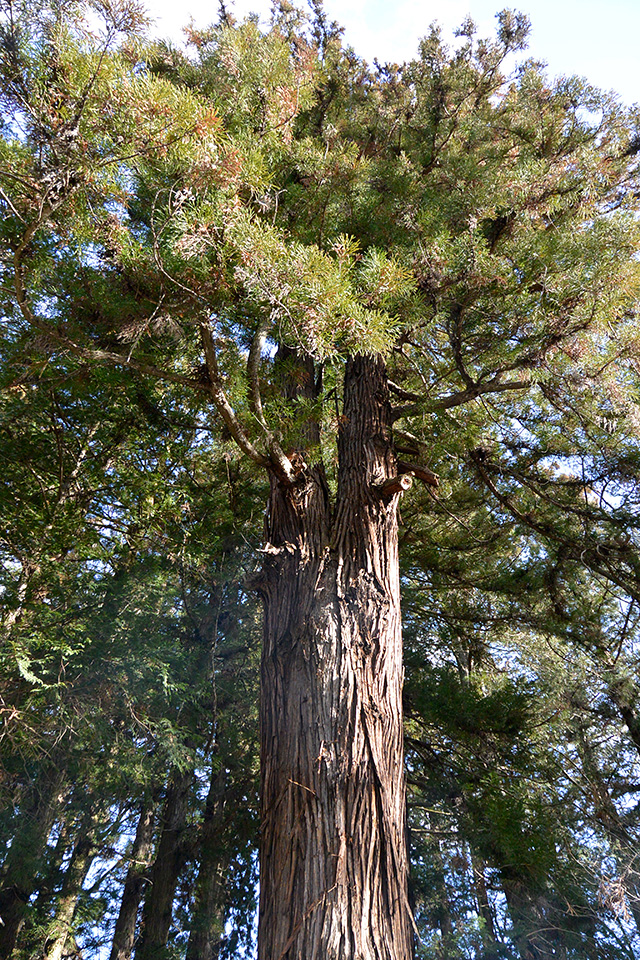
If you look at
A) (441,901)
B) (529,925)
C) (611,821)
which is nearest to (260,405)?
(611,821)

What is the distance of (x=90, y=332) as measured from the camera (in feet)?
10.00

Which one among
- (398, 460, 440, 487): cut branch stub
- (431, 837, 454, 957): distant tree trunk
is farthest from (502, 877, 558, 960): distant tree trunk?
(398, 460, 440, 487): cut branch stub

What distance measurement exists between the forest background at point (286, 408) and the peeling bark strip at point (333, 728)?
48 cm

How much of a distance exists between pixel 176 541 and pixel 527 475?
9.58 ft

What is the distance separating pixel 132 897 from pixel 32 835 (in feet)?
8.80

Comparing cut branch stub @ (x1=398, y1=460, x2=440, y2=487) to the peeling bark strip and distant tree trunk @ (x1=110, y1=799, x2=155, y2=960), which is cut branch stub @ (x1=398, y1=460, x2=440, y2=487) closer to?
the peeling bark strip

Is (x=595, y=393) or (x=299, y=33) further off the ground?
(x=299, y=33)

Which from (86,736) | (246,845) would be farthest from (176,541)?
(246,845)

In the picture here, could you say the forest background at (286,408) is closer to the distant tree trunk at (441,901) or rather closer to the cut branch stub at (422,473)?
the cut branch stub at (422,473)

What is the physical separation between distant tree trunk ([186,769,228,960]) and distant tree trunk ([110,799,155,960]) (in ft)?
2.29

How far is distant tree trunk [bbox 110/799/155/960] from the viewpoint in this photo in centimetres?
671

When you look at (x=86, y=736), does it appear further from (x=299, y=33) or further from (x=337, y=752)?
(x=299, y=33)

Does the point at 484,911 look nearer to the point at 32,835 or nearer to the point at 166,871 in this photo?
the point at 166,871

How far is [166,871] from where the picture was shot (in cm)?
659
